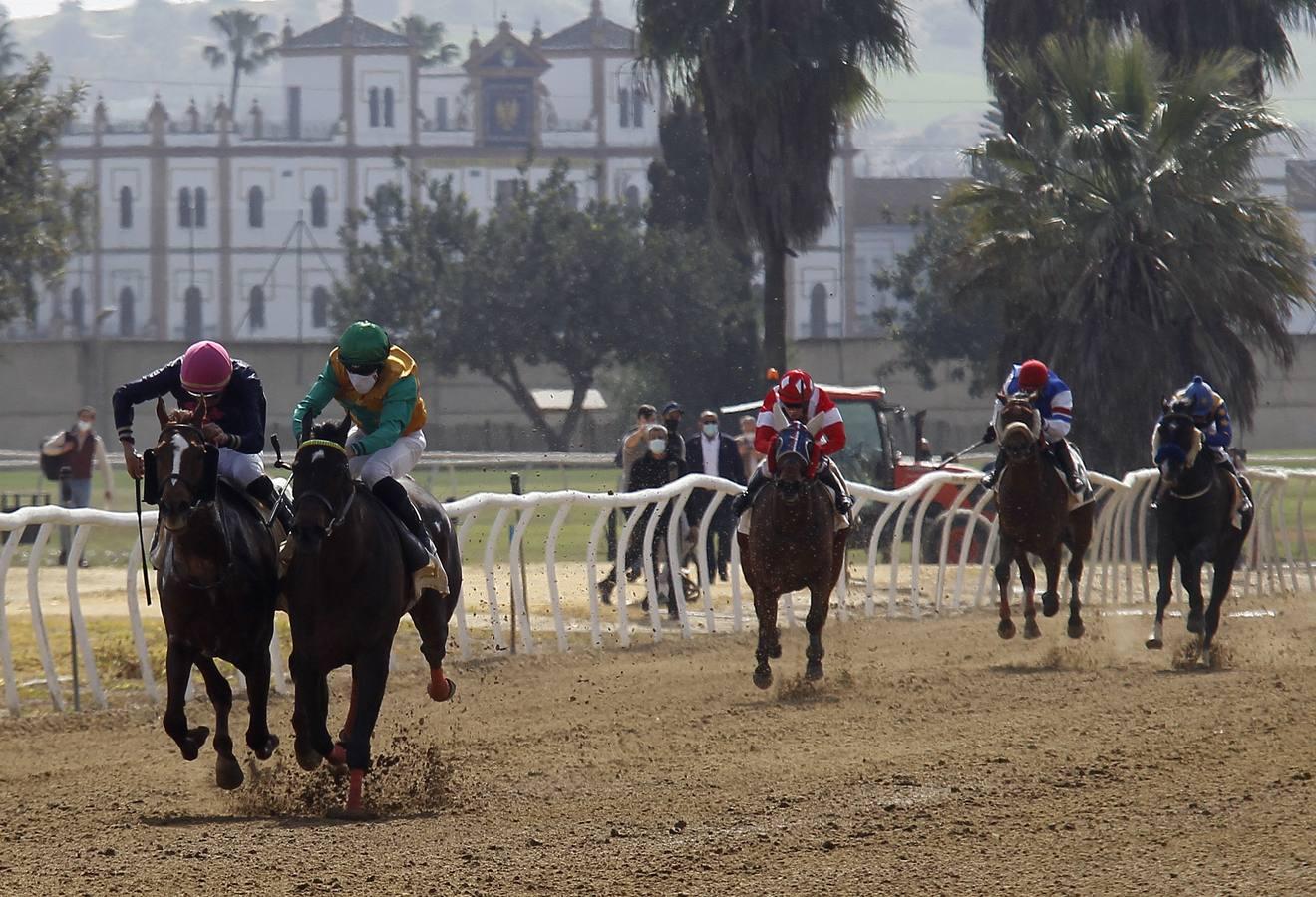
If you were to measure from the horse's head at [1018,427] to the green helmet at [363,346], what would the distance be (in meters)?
6.01

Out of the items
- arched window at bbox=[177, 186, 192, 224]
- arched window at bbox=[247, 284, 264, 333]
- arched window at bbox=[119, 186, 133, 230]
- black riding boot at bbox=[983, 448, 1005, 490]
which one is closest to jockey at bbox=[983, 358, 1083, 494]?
black riding boot at bbox=[983, 448, 1005, 490]

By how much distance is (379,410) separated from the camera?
838 cm

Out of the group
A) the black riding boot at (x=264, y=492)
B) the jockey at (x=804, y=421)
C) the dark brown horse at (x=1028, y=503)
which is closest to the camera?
the black riding boot at (x=264, y=492)

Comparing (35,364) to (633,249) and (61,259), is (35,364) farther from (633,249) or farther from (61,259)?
(61,259)

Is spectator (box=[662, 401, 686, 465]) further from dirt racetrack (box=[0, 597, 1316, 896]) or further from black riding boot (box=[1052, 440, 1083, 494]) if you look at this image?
dirt racetrack (box=[0, 597, 1316, 896])

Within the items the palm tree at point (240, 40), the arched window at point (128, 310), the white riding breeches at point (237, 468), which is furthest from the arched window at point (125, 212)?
the white riding breeches at point (237, 468)

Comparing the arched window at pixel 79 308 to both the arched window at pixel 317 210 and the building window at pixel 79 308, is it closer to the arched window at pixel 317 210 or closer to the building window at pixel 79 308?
the building window at pixel 79 308

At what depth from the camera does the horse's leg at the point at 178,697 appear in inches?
305

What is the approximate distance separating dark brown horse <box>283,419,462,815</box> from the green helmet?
15.5 inches

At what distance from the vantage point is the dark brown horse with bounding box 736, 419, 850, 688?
11.2 metres

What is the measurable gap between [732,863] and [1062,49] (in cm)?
1926

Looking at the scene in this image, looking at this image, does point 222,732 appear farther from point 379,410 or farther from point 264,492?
point 379,410

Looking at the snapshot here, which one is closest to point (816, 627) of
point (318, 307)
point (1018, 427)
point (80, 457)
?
point (1018, 427)

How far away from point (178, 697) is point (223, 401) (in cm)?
123
